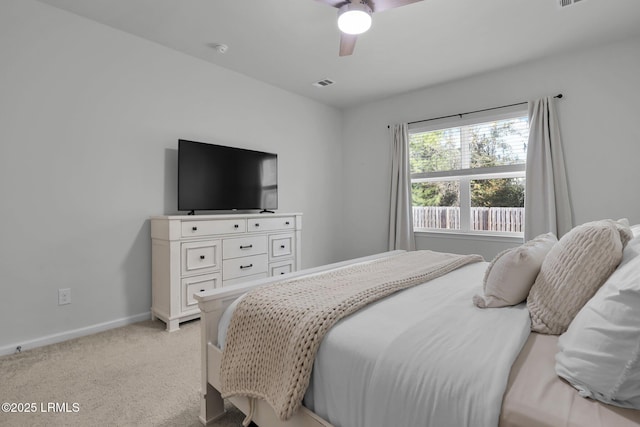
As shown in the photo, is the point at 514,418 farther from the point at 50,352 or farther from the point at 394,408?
the point at 50,352

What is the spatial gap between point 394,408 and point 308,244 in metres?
3.59

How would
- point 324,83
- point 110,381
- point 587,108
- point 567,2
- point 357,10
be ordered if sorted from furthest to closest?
point 324,83 < point 587,108 < point 567,2 < point 357,10 < point 110,381

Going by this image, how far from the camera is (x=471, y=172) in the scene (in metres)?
3.76

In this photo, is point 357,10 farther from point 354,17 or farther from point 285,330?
point 285,330

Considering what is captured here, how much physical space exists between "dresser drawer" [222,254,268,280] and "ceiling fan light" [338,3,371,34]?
218cm

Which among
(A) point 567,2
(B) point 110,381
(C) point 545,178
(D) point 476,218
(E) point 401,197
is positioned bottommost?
(B) point 110,381

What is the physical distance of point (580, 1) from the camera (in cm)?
231

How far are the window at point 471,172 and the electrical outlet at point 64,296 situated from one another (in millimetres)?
3731

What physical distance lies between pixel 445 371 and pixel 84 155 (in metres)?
2.92

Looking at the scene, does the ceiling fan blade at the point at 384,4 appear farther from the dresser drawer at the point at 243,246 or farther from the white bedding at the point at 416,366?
the dresser drawer at the point at 243,246

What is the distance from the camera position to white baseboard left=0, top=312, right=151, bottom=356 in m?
2.19

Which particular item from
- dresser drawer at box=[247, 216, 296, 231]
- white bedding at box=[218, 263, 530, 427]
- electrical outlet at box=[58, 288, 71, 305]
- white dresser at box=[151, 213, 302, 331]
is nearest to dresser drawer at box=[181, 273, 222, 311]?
white dresser at box=[151, 213, 302, 331]

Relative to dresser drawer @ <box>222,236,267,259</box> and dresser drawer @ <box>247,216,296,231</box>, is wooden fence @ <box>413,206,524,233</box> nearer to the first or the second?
dresser drawer @ <box>247,216,296,231</box>

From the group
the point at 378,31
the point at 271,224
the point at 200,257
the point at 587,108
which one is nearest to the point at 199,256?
the point at 200,257
